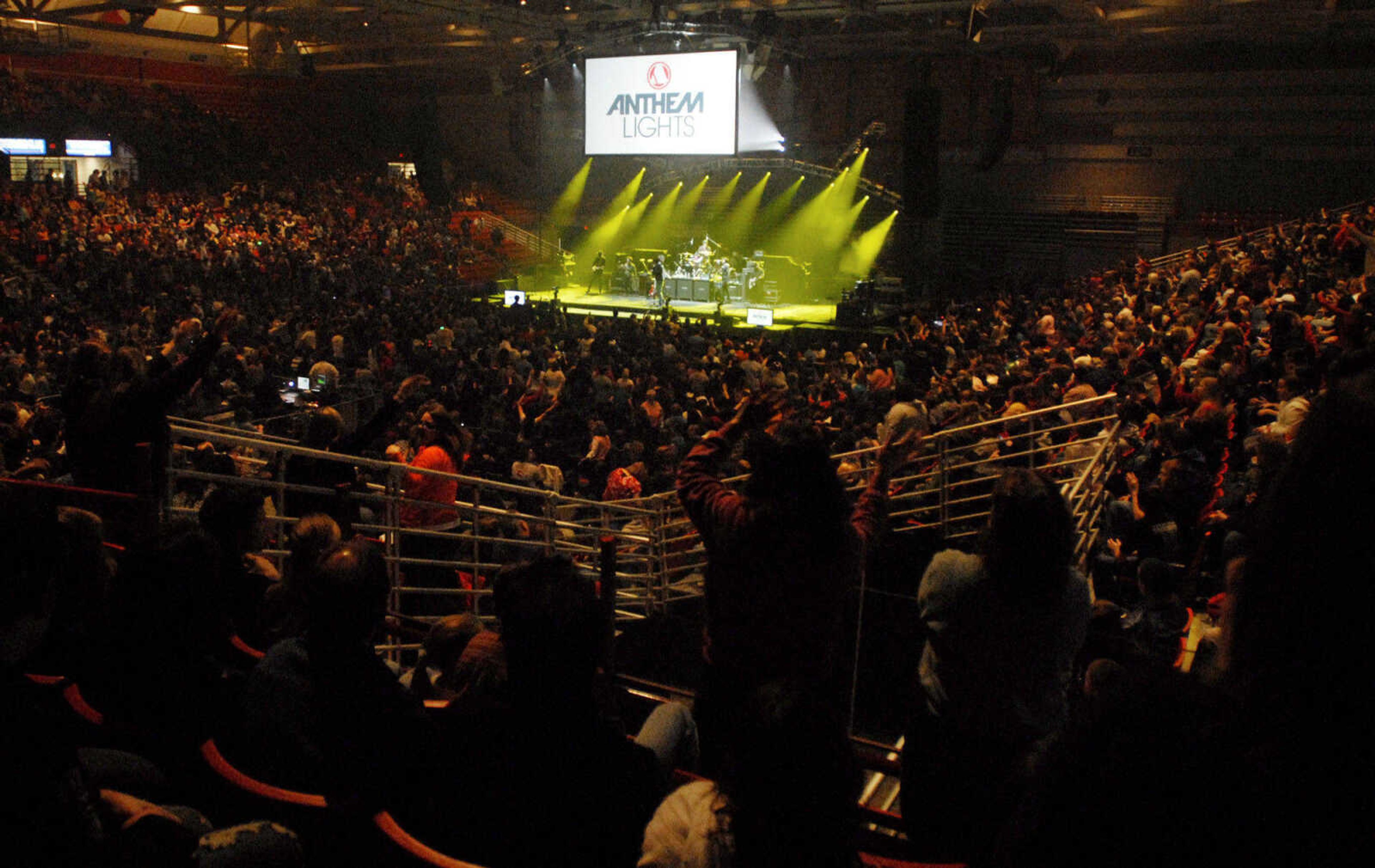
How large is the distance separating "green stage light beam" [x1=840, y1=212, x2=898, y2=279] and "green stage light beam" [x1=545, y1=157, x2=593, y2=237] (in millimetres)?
8087

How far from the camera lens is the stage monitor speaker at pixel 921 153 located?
15.6 meters

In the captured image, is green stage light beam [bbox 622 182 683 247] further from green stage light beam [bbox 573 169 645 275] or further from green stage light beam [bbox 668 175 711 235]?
green stage light beam [bbox 573 169 645 275]

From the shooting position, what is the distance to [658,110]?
1875 cm

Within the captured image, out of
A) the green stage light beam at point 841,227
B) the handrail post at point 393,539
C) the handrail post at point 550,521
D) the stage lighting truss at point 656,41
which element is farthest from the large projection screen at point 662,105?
the handrail post at point 393,539

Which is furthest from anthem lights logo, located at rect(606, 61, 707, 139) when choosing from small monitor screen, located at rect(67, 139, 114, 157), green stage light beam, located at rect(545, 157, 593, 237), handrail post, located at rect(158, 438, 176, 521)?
handrail post, located at rect(158, 438, 176, 521)

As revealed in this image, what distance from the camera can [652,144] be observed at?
1900 cm

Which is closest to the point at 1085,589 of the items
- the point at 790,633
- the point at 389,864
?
the point at 790,633

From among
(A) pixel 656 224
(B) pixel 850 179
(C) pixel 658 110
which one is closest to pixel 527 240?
(A) pixel 656 224

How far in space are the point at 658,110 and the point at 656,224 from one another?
19.4 feet

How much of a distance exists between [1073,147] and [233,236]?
1780cm

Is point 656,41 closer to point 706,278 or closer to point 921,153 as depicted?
point 706,278

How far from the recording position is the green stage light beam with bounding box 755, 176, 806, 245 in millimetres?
22266

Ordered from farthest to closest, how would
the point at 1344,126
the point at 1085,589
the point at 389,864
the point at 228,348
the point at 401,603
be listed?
1. the point at 1344,126
2. the point at 228,348
3. the point at 401,603
4. the point at 1085,589
5. the point at 389,864

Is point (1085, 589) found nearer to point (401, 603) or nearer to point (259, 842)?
point (259, 842)
